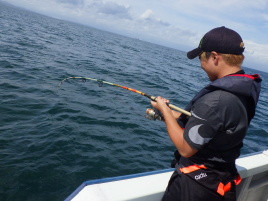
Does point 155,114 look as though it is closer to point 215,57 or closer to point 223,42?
point 215,57

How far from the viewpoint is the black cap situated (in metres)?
2.03

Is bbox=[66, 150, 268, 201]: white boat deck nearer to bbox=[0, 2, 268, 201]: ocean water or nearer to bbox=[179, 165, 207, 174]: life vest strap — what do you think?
bbox=[179, 165, 207, 174]: life vest strap

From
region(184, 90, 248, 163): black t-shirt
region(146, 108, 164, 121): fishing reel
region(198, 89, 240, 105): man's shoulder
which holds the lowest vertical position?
region(146, 108, 164, 121): fishing reel

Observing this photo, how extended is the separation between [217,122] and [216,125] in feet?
0.08

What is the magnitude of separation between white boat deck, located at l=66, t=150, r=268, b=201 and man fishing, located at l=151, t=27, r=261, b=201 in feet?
0.61

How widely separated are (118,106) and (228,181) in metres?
7.90

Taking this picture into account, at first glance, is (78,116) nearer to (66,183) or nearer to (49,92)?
(49,92)

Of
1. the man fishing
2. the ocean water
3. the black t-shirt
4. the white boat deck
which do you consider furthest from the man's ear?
the ocean water

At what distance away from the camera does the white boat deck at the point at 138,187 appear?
2.09 metres

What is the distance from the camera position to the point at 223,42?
80.2 inches

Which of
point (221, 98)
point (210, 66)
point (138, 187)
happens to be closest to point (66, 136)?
point (138, 187)

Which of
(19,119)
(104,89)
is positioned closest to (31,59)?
(104,89)

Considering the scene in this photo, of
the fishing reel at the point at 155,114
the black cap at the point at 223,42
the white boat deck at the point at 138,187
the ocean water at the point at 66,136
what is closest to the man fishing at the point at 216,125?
the black cap at the point at 223,42

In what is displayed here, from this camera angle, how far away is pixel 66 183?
4938 millimetres
